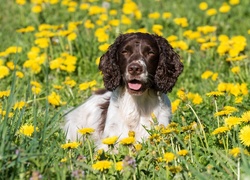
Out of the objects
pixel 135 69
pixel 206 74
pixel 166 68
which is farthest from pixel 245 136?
pixel 206 74

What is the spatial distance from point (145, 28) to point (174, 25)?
0.52 meters

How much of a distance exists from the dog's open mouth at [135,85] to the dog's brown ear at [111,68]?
0.83 ft

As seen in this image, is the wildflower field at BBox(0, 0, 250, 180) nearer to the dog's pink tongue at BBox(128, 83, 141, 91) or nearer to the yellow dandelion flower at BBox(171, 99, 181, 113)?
the yellow dandelion flower at BBox(171, 99, 181, 113)

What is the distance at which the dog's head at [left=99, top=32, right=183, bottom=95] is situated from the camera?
643 centimetres

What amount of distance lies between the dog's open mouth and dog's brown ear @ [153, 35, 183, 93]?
0.24 meters

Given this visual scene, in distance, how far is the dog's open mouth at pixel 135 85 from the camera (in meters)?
6.45

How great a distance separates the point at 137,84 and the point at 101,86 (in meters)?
2.36

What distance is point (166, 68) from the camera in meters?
6.79

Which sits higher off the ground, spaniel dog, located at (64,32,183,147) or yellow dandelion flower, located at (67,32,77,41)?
yellow dandelion flower, located at (67,32,77,41)

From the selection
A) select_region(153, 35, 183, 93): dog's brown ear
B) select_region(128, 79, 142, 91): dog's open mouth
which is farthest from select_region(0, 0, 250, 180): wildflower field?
select_region(128, 79, 142, 91): dog's open mouth

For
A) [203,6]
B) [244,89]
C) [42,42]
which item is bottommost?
[244,89]

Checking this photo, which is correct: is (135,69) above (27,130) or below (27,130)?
above

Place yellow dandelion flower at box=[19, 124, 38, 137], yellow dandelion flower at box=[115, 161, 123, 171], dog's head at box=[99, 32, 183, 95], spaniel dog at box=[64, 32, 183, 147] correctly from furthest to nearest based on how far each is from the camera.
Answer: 1. spaniel dog at box=[64, 32, 183, 147]
2. dog's head at box=[99, 32, 183, 95]
3. yellow dandelion flower at box=[19, 124, 38, 137]
4. yellow dandelion flower at box=[115, 161, 123, 171]

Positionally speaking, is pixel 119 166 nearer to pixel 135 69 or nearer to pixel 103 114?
pixel 135 69
